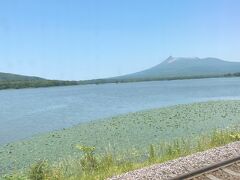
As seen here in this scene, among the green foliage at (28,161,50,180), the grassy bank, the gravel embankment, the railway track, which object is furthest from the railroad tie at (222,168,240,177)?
the grassy bank

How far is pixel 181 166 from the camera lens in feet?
37.2

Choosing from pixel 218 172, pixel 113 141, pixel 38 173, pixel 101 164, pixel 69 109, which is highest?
pixel 218 172

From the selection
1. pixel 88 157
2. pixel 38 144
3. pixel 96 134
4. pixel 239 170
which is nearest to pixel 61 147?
pixel 38 144

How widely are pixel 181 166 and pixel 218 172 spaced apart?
1089mm

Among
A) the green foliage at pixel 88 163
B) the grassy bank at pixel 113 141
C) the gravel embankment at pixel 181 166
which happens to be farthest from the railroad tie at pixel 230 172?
the grassy bank at pixel 113 141

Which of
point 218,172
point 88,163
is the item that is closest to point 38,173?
point 88,163

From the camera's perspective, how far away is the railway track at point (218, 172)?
10133mm

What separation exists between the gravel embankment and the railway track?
20.6 inches

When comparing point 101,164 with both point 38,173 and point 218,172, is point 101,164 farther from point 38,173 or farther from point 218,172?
point 218,172

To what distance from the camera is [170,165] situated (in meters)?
11.6

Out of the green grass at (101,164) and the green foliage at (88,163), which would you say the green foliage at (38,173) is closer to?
the green grass at (101,164)

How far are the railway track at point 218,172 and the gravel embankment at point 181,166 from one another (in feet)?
1.72

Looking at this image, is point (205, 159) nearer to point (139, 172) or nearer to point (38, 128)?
point (139, 172)

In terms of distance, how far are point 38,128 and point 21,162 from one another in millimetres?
18972
